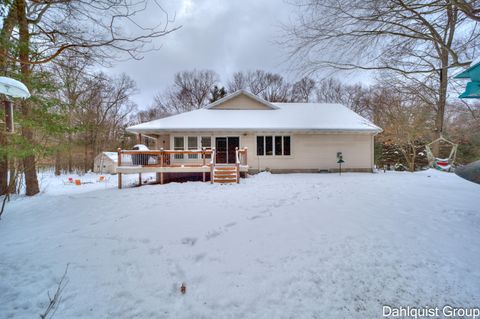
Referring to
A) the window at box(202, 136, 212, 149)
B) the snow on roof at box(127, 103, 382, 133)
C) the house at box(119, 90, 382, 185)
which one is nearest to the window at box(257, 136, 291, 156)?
the house at box(119, 90, 382, 185)

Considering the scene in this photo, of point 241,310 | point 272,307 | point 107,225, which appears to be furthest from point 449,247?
point 107,225

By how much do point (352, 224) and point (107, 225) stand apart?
4.96 meters

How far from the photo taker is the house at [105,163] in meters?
19.9

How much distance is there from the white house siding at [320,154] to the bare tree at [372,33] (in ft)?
22.4

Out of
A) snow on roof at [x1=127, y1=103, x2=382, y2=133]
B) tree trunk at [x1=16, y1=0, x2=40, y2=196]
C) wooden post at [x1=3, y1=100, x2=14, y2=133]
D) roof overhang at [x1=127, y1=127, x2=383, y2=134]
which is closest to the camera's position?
wooden post at [x1=3, y1=100, x2=14, y2=133]

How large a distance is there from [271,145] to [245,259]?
9.50 meters

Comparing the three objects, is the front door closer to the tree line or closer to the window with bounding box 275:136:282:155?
the window with bounding box 275:136:282:155

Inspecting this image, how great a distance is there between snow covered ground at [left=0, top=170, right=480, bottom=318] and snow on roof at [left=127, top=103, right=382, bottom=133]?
6.62 m

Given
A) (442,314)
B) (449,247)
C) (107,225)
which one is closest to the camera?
(442,314)

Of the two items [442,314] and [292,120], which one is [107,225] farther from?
[292,120]

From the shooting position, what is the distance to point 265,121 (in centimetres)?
1206

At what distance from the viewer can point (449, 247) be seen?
121 inches

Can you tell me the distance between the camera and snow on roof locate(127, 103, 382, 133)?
11.0 metres

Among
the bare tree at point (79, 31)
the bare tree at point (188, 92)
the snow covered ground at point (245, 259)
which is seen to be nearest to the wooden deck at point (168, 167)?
the snow covered ground at point (245, 259)
